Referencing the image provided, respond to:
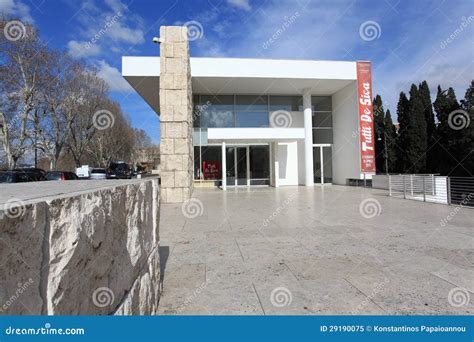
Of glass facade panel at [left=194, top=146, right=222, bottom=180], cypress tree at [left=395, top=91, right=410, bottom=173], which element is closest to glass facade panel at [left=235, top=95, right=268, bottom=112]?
glass facade panel at [left=194, top=146, right=222, bottom=180]

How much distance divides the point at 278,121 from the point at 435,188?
13.5m

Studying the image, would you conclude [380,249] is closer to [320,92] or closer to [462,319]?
[462,319]

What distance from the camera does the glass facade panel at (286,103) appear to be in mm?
25062

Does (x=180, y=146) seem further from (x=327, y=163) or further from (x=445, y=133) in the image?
(x=445, y=133)

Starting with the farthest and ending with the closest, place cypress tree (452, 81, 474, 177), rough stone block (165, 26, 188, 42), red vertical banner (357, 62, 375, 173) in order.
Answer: cypress tree (452, 81, 474, 177)
red vertical banner (357, 62, 375, 173)
rough stone block (165, 26, 188, 42)

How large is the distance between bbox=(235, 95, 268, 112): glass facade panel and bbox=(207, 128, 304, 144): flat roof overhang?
3566mm

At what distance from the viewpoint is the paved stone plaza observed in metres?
3.83

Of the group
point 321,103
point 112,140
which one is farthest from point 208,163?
point 112,140

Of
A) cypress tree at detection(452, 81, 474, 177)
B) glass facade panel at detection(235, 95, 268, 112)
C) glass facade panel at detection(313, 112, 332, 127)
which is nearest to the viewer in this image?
cypress tree at detection(452, 81, 474, 177)

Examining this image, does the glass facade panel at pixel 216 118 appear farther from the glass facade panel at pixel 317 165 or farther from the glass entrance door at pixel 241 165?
the glass facade panel at pixel 317 165

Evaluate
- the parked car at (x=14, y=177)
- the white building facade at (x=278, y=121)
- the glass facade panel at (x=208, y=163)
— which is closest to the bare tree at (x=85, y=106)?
the white building facade at (x=278, y=121)

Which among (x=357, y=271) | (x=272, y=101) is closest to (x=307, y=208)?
(x=357, y=271)

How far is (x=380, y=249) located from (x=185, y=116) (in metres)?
11.5

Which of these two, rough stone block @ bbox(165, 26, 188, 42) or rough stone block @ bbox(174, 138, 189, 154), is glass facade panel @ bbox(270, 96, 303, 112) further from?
rough stone block @ bbox(174, 138, 189, 154)
